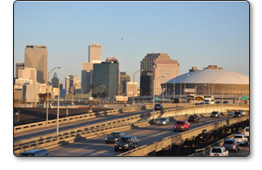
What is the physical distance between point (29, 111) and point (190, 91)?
232 ft

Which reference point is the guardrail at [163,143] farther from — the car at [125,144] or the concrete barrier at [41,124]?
the concrete barrier at [41,124]

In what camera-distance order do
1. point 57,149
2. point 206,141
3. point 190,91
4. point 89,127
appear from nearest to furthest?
point 57,149, point 89,127, point 206,141, point 190,91

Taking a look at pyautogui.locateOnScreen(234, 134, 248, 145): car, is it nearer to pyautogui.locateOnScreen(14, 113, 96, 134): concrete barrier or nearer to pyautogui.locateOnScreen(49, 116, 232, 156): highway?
pyautogui.locateOnScreen(49, 116, 232, 156): highway

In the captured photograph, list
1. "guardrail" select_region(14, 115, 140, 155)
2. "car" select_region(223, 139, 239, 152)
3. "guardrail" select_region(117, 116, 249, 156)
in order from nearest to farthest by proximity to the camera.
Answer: "guardrail" select_region(117, 116, 249, 156) < "guardrail" select_region(14, 115, 140, 155) < "car" select_region(223, 139, 239, 152)

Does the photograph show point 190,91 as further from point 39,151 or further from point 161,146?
point 39,151

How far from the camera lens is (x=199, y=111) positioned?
388ft

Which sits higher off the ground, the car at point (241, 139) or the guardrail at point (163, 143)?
the guardrail at point (163, 143)

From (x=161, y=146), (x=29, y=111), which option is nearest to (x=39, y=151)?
(x=161, y=146)

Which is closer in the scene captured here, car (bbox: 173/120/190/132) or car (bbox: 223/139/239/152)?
car (bbox: 223/139/239/152)

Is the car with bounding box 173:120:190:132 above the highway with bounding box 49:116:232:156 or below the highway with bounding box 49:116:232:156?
above

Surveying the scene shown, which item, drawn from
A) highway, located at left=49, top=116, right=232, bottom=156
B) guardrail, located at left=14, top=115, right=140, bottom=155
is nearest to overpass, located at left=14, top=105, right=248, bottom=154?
guardrail, located at left=14, top=115, right=140, bottom=155

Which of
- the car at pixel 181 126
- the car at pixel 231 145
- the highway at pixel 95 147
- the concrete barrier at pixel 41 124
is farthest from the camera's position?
the concrete barrier at pixel 41 124

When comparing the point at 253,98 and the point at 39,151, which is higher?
the point at 253,98

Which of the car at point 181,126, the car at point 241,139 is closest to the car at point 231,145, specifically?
the car at point 241,139
